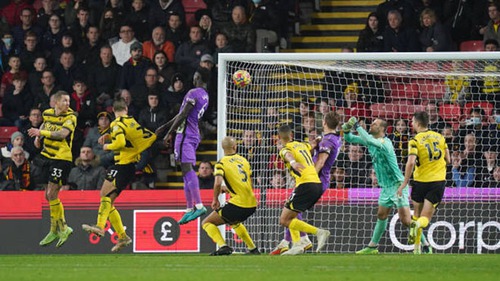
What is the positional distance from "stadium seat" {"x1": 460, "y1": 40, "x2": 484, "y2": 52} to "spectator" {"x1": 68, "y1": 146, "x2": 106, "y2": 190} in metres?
6.30

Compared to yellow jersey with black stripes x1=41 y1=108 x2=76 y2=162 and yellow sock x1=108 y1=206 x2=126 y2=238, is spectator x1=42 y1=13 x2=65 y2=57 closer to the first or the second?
yellow jersey with black stripes x1=41 y1=108 x2=76 y2=162

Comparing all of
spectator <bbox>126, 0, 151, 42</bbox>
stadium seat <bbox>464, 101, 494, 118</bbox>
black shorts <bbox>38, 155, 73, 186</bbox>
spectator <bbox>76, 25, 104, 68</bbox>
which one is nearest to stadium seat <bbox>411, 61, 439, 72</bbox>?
stadium seat <bbox>464, 101, 494, 118</bbox>

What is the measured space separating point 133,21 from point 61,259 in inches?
310

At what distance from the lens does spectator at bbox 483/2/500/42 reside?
64.0ft

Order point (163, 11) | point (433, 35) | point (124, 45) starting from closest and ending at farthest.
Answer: point (433, 35) → point (124, 45) → point (163, 11)

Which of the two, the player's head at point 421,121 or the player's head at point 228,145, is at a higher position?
the player's head at point 421,121

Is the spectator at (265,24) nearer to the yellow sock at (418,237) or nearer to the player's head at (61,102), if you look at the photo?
the player's head at (61,102)

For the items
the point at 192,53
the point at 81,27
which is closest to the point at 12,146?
the point at 81,27

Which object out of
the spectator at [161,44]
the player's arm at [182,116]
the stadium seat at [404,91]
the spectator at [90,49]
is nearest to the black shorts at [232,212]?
the player's arm at [182,116]

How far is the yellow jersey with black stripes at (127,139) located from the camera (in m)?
A: 15.5

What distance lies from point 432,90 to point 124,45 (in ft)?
20.0

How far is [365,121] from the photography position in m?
18.6

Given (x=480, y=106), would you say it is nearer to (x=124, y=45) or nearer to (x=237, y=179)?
(x=237, y=179)

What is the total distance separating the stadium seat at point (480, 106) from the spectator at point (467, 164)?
1.47 ft
